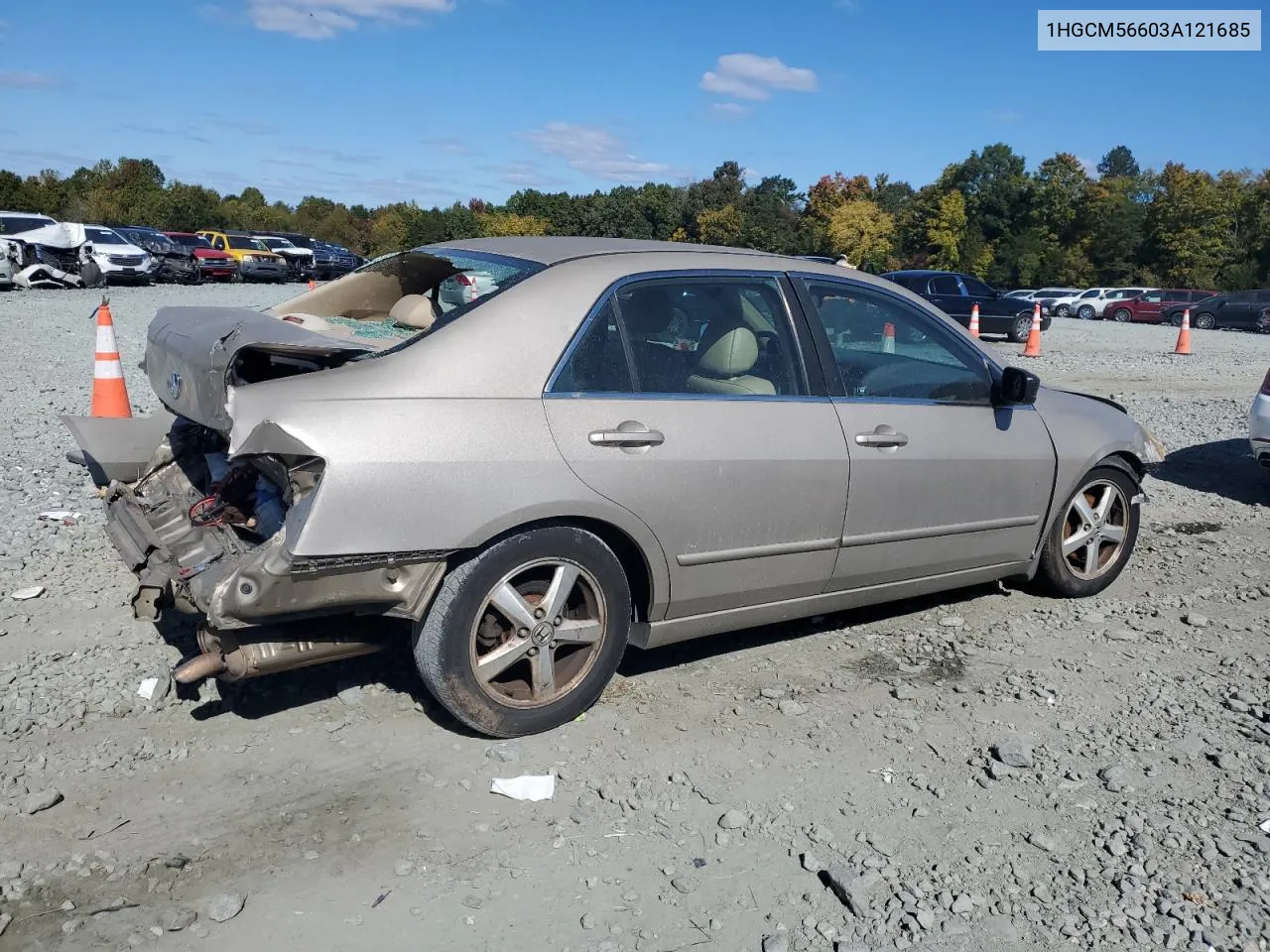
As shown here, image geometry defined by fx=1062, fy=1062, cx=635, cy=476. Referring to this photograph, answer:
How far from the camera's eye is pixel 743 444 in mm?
3842

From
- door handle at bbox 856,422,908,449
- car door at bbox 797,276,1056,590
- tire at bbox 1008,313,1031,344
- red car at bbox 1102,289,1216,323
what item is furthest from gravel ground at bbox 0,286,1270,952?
red car at bbox 1102,289,1216,323

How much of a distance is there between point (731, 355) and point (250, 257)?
108ft

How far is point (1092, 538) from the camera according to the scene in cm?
516

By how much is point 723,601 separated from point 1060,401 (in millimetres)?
2114

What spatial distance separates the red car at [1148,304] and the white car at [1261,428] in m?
33.0

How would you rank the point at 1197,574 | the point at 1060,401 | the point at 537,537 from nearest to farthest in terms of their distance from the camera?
the point at 537,537
the point at 1060,401
the point at 1197,574

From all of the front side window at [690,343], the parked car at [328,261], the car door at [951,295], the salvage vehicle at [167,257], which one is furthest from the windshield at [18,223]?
the front side window at [690,343]

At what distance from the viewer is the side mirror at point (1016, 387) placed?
4.49 meters

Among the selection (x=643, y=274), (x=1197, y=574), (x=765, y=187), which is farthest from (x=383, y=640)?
(x=765, y=187)

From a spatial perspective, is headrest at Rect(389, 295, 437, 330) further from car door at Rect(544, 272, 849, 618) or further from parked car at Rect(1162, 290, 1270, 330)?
parked car at Rect(1162, 290, 1270, 330)

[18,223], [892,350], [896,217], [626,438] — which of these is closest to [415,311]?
[626,438]

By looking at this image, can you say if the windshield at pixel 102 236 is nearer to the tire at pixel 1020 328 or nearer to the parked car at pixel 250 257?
the parked car at pixel 250 257

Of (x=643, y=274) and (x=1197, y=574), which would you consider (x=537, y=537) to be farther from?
(x=1197, y=574)

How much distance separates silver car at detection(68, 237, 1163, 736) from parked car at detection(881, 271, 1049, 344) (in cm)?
1766
